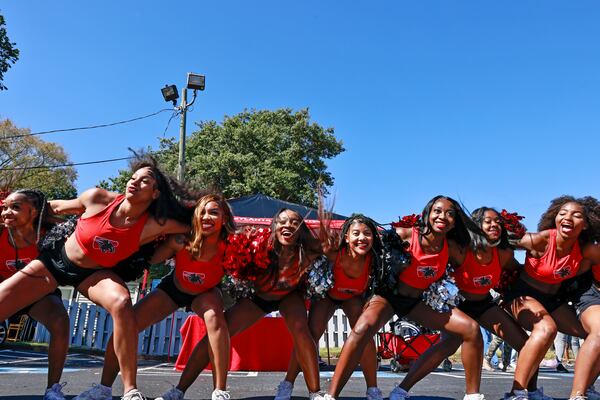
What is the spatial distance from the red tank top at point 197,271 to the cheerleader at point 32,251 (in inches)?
35.1

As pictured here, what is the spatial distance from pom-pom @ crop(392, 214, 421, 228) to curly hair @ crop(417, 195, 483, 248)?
0.24 ft

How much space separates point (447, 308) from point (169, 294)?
1.96m

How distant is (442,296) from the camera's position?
3.84 m

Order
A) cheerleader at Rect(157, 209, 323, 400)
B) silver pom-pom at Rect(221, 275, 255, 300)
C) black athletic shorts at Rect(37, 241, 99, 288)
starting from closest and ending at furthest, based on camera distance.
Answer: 1. black athletic shorts at Rect(37, 241, 99, 288)
2. cheerleader at Rect(157, 209, 323, 400)
3. silver pom-pom at Rect(221, 275, 255, 300)

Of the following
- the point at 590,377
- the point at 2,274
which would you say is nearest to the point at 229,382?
the point at 2,274

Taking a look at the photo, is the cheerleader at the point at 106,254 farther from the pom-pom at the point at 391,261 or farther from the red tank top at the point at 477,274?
the red tank top at the point at 477,274

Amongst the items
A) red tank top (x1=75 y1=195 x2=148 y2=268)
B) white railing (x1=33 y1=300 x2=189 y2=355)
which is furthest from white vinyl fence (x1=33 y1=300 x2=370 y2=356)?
red tank top (x1=75 y1=195 x2=148 y2=268)

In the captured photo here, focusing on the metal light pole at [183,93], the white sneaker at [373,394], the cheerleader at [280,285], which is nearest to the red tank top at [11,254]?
the cheerleader at [280,285]

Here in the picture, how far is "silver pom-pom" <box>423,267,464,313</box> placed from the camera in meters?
3.82

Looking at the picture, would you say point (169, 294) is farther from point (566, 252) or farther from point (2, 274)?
point (566, 252)

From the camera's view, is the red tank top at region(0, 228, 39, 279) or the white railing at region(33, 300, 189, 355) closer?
the red tank top at region(0, 228, 39, 279)

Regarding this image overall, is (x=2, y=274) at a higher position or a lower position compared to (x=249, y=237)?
lower

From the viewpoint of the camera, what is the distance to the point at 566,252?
4020 millimetres

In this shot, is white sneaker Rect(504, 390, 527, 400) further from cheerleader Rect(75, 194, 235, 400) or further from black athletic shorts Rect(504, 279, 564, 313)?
cheerleader Rect(75, 194, 235, 400)
